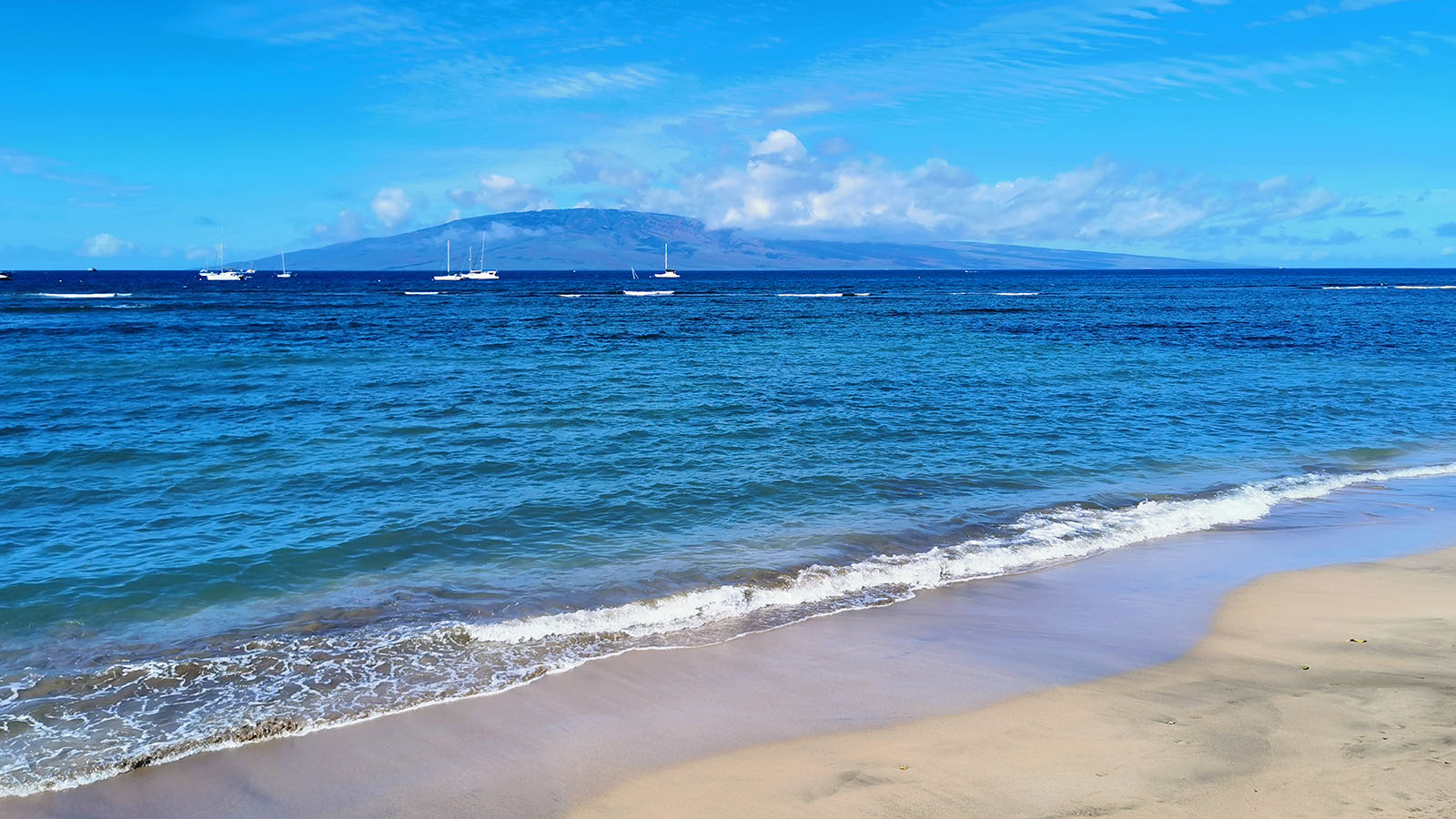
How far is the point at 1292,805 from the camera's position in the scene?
6305 millimetres

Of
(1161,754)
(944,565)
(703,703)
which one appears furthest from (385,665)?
(944,565)

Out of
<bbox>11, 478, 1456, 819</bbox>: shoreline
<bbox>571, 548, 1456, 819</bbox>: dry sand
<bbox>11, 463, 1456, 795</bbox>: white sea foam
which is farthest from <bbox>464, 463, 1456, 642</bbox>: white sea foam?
<bbox>571, 548, 1456, 819</bbox>: dry sand

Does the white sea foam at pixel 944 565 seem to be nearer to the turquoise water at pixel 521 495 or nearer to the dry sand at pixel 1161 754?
the turquoise water at pixel 521 495

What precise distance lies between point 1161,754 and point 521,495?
11642 mm

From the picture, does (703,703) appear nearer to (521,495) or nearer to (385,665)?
(385,665)

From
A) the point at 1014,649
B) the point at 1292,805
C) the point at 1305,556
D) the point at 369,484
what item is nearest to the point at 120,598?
the point at 369,484

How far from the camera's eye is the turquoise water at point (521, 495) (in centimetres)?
944

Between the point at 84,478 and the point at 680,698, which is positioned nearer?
the point at 680,698

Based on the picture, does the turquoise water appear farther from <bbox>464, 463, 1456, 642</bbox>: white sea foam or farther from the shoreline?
A: the shoreline

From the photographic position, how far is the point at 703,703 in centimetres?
850

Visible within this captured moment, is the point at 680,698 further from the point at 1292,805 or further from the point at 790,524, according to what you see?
the point at 790,524

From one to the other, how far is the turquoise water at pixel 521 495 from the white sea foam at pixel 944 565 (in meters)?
A: 0.06

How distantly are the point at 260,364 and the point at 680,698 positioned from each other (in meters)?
33.7

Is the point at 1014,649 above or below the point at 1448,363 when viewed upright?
below
